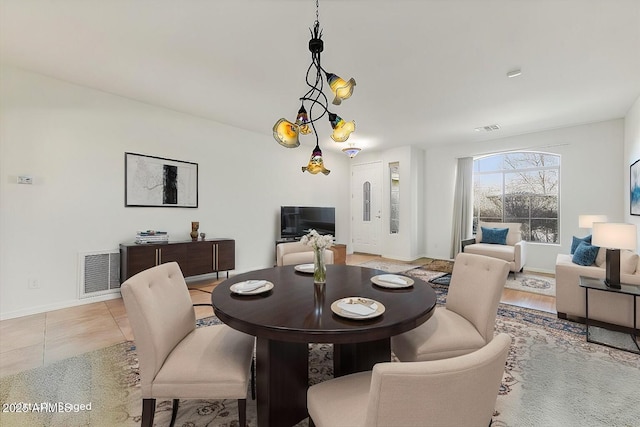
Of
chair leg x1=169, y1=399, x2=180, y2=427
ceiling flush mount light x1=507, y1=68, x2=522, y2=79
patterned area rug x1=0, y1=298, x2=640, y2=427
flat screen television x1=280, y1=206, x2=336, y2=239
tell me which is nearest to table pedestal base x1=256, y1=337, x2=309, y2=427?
patterned area rug x1=0, y1=298, x2=640, y2=427

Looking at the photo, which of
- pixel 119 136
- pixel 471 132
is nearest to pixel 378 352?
pixel 119 136

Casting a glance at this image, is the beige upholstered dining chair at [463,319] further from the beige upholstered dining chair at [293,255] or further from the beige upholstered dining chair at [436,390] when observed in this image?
the beige upholstered dining chair at [293,255]

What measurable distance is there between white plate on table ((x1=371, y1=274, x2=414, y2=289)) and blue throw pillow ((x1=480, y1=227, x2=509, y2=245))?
445cm

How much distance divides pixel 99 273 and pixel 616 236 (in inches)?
223

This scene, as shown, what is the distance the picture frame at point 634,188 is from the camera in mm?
3541

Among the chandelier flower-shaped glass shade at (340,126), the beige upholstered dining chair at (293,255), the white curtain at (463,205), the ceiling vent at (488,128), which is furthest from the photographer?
the white curtain at (463,205)

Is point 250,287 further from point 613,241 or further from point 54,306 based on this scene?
point 613,241

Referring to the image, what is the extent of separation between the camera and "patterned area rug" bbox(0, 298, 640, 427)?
1.59 m

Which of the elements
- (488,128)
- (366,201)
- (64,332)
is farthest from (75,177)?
(488,128)

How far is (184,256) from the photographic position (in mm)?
3959

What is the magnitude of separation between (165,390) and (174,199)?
11.5ft

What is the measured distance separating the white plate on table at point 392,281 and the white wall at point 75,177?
358 centimetres

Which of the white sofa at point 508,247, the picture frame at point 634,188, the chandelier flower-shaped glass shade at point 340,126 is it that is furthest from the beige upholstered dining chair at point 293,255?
the picture frame at point 634,188

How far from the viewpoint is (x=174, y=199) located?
428 cm
